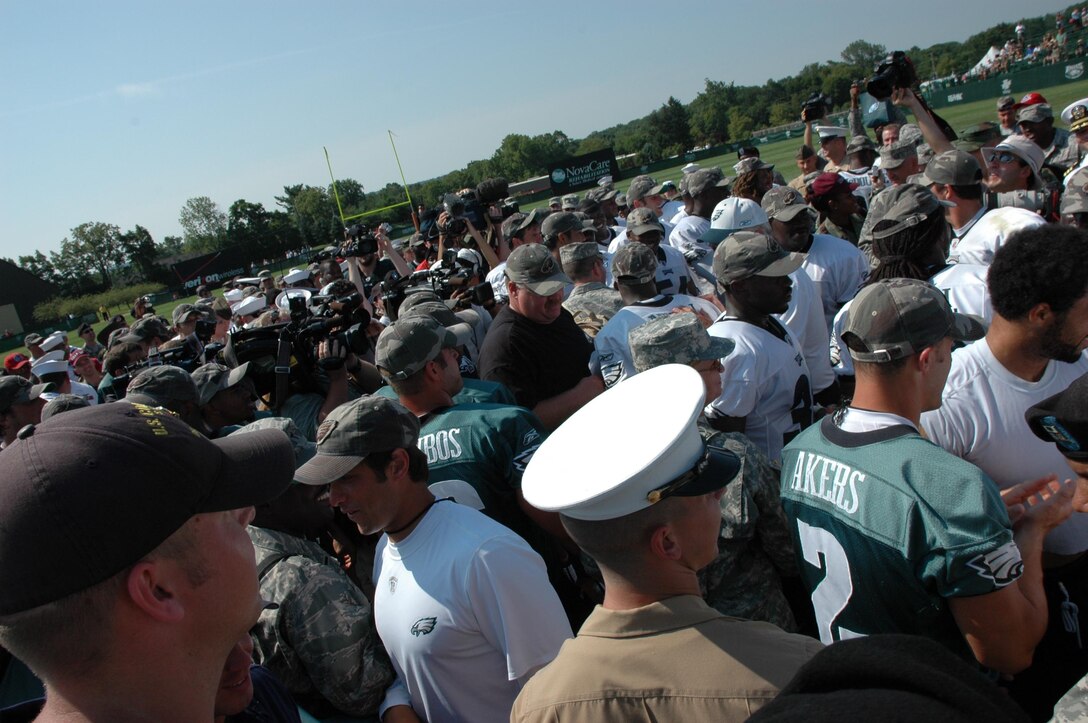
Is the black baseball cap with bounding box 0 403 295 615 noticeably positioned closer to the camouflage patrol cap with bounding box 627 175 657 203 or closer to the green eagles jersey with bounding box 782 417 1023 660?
the green eagles jersey with bounding box 782 417 1023 660

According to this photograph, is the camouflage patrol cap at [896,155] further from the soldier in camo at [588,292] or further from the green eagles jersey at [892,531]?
the green eagles jersey at [892,531]

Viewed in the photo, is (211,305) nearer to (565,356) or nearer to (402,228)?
(565,356)

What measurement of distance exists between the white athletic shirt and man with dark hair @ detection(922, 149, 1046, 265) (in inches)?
69.2

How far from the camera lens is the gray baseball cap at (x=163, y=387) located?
13.8 feet

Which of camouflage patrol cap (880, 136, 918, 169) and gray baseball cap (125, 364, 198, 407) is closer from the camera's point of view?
gray baseball cap (125, 364, 198, 407)

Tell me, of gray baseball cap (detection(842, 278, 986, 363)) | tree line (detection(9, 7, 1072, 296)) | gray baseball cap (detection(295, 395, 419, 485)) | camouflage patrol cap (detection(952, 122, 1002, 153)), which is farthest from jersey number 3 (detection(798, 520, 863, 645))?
tree line (detection(9, 7, 1072, 296))

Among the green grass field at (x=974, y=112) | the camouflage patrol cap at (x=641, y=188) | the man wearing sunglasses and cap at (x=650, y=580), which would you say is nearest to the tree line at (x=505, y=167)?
the green grass field at (x=974, y=112)

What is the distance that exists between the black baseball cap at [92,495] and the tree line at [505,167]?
45375 millimetres

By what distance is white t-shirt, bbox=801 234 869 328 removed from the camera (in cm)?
555

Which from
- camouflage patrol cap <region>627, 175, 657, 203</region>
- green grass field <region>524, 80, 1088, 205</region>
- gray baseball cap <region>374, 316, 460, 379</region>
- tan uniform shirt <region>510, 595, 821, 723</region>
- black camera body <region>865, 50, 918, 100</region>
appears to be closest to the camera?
tan uniform shirt <region>510, 595, 821, 723</region>

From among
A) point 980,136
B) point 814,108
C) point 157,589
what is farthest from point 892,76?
point 157,589

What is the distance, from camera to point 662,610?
168 centimetres

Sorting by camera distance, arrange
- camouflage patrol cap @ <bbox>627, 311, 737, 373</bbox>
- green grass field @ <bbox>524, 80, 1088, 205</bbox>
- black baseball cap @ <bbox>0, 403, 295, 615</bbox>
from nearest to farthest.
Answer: black baseball cap @ <bbox>0, 403, 295, 615</bbox>, camouflage patrol cap @ <bbox>627, 311, 737, 373</bbox>, green grass field @ <bbox>524, 80, 1088, 205</bbox>

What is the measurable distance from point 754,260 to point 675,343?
3.16ft
